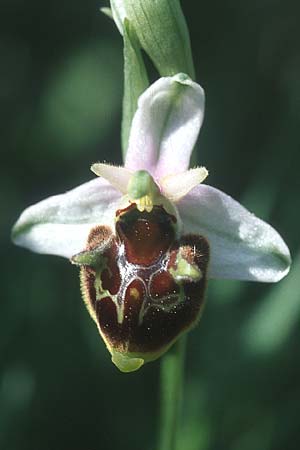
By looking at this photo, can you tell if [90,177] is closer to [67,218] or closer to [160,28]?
[67,218]

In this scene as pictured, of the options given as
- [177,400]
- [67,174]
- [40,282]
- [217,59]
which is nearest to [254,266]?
[177,400]

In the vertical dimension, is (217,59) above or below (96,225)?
below

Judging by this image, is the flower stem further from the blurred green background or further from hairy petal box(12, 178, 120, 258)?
hairy petal box(12, 178, 120, 258)

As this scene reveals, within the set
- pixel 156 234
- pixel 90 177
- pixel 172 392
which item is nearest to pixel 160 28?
pixel 156 234

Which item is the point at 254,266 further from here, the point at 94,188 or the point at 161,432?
the point at 161,432

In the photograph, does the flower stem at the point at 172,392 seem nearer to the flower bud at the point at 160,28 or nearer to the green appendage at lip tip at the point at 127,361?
the green appendage at lip tip at the point at 127,361

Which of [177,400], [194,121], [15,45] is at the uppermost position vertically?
[194,121]
